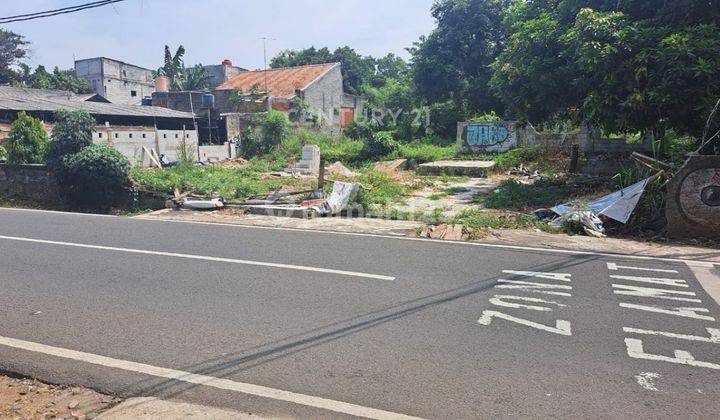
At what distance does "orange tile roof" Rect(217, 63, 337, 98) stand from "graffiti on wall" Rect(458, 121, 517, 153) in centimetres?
1366

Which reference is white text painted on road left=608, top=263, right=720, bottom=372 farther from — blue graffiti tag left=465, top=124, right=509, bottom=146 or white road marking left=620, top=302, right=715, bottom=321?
blue graffiti tag left=465, top=124, right=509, bottom=146

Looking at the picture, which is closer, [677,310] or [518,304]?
[677,310]

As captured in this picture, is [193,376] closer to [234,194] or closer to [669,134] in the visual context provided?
[234,194]

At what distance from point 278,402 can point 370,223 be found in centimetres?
746

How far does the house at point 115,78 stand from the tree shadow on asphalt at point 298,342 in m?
49.9

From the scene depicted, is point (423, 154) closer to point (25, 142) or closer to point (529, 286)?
point (25, 142)

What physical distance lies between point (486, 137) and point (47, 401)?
80.7 ft

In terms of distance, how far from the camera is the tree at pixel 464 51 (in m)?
30.2

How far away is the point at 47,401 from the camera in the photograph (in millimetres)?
3775

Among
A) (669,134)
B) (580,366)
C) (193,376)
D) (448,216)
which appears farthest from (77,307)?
(669,134)

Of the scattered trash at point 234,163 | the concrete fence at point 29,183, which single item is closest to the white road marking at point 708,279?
the concrete fence at point 29,183

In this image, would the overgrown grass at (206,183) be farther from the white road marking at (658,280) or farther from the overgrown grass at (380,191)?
the white road marking at (658,280)

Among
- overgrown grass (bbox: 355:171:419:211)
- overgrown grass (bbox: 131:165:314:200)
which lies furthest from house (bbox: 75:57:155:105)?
overgrown grass (bbox: 355:171:419:211)

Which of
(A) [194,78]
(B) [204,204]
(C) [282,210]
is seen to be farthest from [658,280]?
(A) [194,78]
